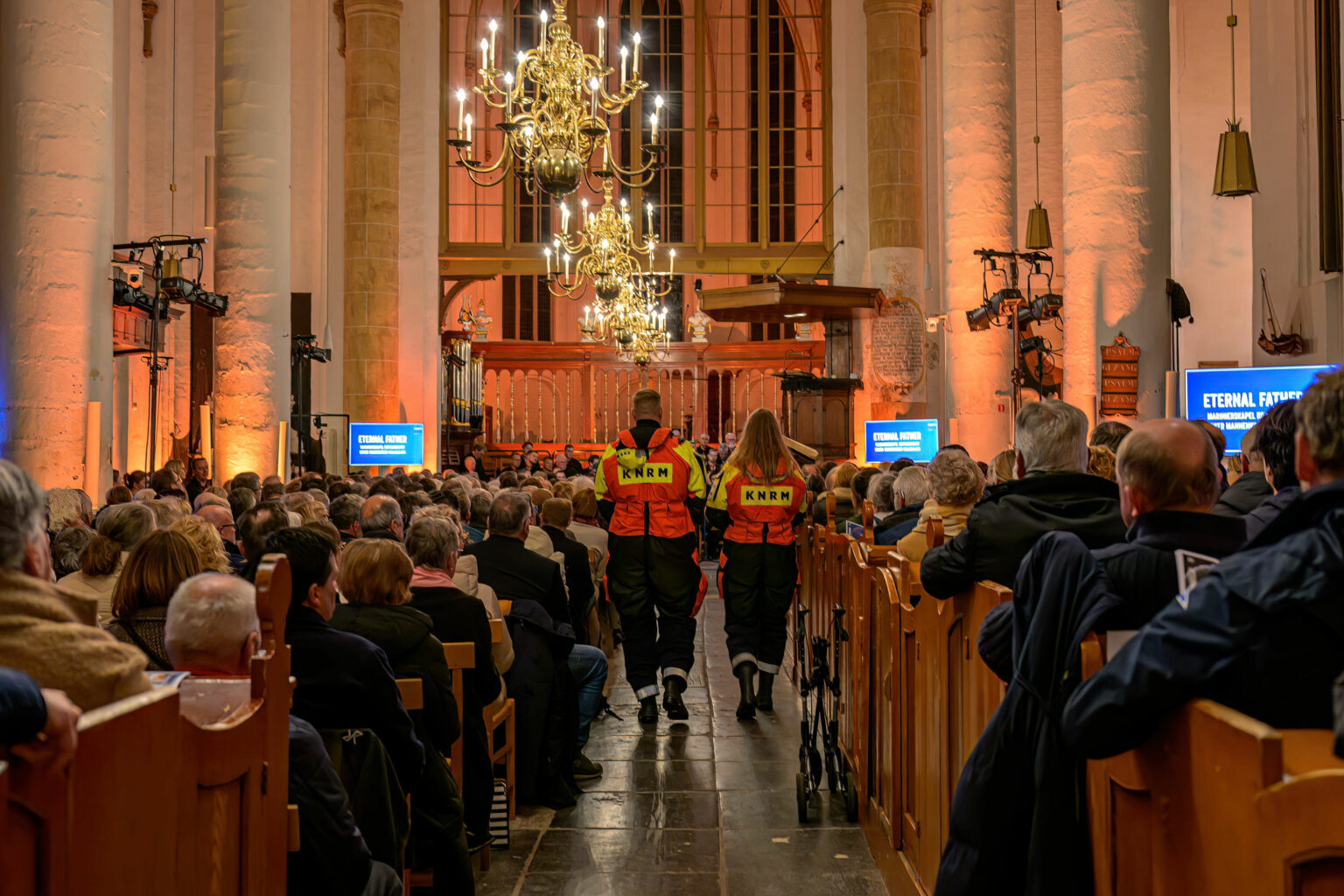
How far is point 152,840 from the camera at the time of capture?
166 cm

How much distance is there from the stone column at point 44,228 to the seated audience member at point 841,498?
5149 mm

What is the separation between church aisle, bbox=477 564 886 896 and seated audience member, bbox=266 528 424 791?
1261 millimetres

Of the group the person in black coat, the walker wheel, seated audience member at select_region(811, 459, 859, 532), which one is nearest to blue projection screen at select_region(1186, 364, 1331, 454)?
seated audience member at select_region(811, 459, 859, 532)

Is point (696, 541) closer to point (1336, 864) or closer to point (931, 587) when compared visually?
point (931, 587)

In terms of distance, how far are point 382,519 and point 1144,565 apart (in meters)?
3.55

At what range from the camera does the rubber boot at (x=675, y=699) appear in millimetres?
6270

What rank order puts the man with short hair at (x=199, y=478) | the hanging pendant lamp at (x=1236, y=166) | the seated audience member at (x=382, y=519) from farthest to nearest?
the man with short hair at (x=199, y=478) < the hanging pendant lamp at (x=1236, y=166) < the seated audience member at (x=382, y=519)

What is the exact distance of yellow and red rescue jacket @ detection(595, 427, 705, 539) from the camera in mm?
6426

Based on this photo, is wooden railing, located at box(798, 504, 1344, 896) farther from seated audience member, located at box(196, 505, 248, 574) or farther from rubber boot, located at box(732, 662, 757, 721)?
seated audience member, located at box(196, 505, 248, 574)

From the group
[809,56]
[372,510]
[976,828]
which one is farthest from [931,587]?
[809,56]

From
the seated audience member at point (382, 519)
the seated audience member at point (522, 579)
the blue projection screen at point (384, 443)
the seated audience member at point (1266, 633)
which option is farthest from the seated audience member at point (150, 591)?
the blue projection screen at point (384, 443)

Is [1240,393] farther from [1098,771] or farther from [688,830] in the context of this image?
[1098,771]

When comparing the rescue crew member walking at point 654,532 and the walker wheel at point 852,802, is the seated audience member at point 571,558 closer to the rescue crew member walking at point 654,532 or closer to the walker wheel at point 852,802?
the rescue crew member walking at point 654,532

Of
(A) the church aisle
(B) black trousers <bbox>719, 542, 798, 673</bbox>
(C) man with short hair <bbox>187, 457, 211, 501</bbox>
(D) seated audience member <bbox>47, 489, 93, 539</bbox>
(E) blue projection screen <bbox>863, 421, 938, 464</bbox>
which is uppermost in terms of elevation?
(E) blue projection screen <bbox>863, 421, 938, 464</bbox>
